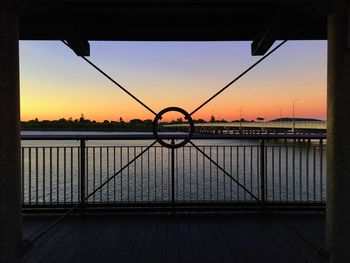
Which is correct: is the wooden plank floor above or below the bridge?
below

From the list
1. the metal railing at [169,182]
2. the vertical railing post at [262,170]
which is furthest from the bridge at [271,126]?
the vertical railing post at [262,170]

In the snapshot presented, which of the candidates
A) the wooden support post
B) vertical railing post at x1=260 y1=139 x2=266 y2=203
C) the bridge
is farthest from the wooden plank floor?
the bridge

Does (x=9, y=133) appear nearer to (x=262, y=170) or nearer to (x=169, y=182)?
(x=262, y=170)

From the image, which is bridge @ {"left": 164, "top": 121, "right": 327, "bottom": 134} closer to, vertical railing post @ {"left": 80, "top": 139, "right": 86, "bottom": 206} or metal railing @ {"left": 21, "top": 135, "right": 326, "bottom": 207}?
metal railing @ {"left": 21, "top": 135, "right": 326, "bottom": 207}

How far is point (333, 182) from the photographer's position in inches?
104

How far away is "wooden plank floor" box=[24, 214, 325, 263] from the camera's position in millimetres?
3877

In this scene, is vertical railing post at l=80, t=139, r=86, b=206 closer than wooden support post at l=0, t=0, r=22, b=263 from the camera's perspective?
No

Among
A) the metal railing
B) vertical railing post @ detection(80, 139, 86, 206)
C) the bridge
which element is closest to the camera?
vertical railing post @ detection(80, 139, 86, 206)

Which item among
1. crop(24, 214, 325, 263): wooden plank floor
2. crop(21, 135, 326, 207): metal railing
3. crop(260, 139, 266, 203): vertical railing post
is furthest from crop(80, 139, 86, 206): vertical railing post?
crop(260, 139, 266, 203): vertical railing post

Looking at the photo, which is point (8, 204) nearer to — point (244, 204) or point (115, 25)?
point (115, 25)

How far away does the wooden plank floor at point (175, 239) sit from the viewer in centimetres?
388

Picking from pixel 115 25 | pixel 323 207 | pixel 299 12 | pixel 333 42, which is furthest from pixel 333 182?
pixel 323 207

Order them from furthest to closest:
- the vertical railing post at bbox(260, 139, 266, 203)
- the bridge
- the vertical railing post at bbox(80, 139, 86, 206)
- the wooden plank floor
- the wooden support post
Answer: the bridge → the vertical railing post at bbox(260, 139, 266, 203) → the vertical railing post at bbox(80, 139, 86, 206) → the wooden plank floor → the wooden support post

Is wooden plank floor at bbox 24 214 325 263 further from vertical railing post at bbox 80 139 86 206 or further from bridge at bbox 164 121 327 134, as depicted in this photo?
bridge at bbox 164 121 327 134
